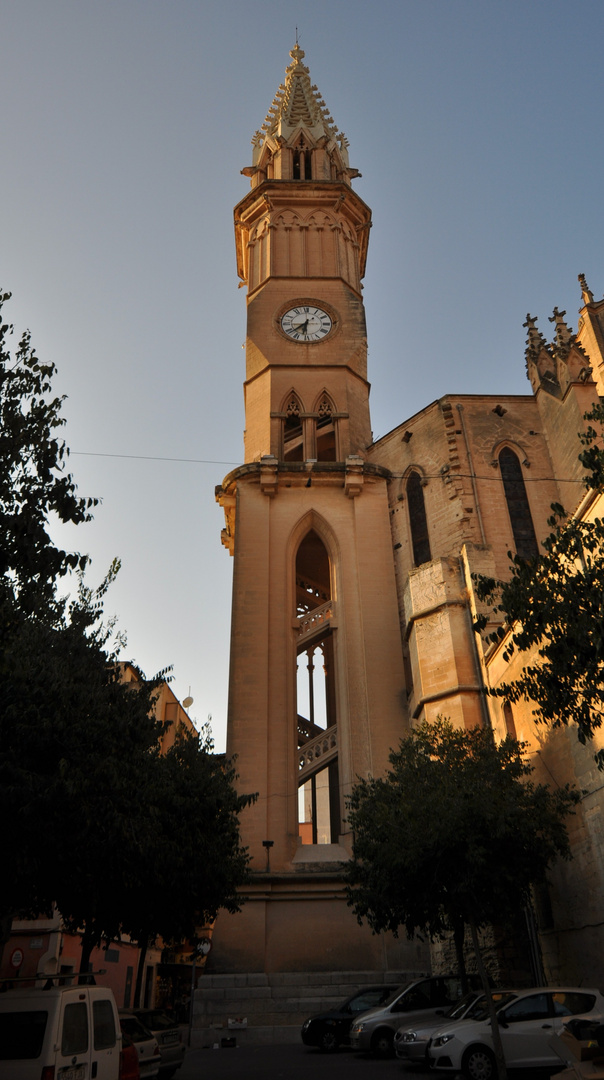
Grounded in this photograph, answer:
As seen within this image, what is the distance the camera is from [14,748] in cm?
997

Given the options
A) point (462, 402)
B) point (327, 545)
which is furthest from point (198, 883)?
point (462, 402)

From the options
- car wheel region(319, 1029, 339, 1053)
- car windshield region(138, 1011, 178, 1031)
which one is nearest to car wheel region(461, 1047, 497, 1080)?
car windshield region(138, 1011, 178, 1031)

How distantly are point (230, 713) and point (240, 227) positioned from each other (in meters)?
21.8

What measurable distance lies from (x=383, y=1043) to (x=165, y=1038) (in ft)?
11.5

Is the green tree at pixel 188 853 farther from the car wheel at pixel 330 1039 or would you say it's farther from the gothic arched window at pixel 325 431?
the gothic arched window at pixel 325 431

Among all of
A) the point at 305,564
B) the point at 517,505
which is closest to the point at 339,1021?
the point at 517,505

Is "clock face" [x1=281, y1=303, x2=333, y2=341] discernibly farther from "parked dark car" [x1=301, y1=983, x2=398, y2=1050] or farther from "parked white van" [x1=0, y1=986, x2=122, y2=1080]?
"parked white van" [x1=0, y1=986, x2=122, y2=1080]

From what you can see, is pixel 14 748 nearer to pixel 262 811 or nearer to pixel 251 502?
pixel 262 811

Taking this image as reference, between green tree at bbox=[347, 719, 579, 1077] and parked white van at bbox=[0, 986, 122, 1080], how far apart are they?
222 inches

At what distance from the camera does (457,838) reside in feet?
42.1

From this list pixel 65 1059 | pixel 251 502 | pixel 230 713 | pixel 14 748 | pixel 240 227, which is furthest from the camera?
pixel 240 227

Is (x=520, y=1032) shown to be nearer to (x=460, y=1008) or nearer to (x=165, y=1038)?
(x=460, y=1008)

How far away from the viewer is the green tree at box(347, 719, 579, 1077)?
12961mm

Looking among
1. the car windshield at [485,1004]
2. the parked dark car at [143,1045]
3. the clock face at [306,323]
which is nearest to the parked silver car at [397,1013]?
the car windshield at [485,1004]
